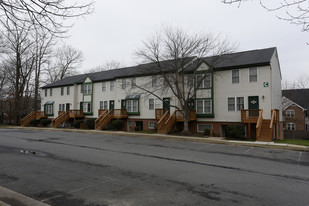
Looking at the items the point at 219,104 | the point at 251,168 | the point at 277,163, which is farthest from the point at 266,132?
the point at 251,168

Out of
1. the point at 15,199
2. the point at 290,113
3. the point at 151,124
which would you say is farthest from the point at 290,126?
the point at 15,199

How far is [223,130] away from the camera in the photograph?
21.3 m

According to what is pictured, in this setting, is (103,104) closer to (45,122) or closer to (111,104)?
(111,104)

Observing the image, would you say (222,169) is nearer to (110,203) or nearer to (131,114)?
(110,203)

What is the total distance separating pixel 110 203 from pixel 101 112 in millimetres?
25225

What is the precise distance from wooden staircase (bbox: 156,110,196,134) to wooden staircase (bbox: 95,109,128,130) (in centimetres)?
658

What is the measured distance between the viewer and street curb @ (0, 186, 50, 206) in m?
4.33

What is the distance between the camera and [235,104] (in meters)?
20.3

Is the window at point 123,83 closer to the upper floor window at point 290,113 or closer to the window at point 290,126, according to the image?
the upper floor window at point 290,113

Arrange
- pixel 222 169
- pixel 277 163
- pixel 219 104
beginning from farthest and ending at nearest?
pixel 219 104 < pixel 277 163 < pixel 222 169

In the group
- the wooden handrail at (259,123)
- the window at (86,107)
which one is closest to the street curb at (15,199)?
the wooden handrail at (259,123)

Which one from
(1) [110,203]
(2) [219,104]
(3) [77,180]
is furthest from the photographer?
(2) [219,104]

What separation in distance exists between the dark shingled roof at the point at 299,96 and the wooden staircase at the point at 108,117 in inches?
1268

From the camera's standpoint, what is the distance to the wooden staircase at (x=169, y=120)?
822 inches
